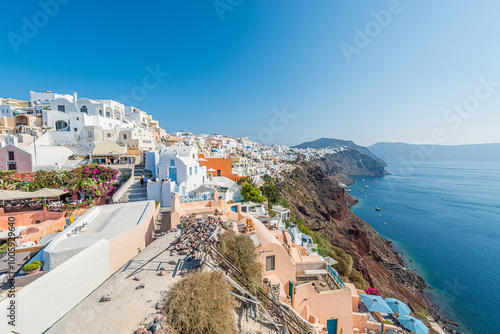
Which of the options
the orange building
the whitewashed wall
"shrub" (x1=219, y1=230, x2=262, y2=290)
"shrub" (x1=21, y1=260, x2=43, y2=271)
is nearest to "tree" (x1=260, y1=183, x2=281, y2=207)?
the orange building

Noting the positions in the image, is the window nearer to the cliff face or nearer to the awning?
the awning

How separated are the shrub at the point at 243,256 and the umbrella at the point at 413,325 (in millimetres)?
11057

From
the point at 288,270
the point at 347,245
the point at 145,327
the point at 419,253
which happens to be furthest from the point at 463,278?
the point at 145,327

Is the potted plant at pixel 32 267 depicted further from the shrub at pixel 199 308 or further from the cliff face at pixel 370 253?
the cliff face at pixel 370 253

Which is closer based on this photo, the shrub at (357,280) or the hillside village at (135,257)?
the hillside village at (135,257)

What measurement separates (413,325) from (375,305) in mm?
2399

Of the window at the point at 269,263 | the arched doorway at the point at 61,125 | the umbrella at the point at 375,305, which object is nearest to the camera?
the window at the point at 269,263

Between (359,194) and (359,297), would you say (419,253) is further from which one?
(359,194)

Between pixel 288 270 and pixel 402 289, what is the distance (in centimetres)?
2595

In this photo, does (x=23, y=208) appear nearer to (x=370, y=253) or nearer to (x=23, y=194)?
(x=23, y=194)

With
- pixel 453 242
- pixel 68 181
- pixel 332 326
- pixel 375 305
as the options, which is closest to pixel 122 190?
pixel 68 181

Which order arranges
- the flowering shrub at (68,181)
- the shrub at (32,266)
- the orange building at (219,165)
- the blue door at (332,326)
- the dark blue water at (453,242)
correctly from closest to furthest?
the shrub at (32,266) → the blue door at (332,326) → the flowering shrub at (68,181) → the dark blue water at (453,242) → the orange building at (219,165)

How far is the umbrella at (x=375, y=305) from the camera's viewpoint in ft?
34.7

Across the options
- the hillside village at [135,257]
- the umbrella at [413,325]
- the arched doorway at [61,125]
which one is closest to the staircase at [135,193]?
the hillside village at [135,257]
